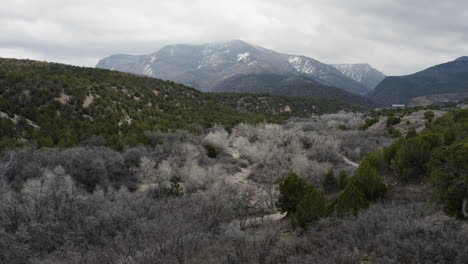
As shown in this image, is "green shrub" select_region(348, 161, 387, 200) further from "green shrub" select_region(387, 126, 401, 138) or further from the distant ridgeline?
"green shrub" select_region(387, 126, 401, 138)

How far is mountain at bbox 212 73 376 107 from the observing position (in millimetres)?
112000

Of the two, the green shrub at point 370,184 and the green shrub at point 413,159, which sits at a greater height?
the green shrub at point 413,159

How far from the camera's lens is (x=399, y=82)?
172125mm

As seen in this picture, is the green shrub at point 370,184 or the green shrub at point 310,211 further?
the green shrub at point 370,184

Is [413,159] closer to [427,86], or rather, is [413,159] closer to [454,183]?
[454,183]

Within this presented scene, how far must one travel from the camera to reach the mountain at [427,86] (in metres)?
134

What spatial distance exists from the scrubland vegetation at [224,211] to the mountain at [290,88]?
97668mm

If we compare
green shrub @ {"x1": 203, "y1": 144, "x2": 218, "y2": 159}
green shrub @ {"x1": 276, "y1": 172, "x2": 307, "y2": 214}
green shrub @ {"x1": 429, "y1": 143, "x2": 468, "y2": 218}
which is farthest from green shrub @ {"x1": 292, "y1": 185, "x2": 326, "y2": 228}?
green shrub @ {"x1": 203, "y1": 144, "x2": 218, "y2": 159}

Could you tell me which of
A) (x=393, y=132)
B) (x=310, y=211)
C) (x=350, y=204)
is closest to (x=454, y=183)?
(x=350, y=204)

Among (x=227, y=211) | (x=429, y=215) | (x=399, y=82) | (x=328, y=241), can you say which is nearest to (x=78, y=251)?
(x=227, y=211)

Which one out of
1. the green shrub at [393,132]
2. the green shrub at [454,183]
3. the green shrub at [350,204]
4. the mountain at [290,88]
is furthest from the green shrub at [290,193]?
the mountain at [290,88]

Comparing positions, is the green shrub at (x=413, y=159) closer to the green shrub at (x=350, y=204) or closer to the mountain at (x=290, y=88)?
the green shrub at (x=350, y=204)

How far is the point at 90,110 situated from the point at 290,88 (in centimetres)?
10523

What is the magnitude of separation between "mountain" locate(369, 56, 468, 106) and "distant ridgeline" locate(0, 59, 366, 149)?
13145 centimetres
